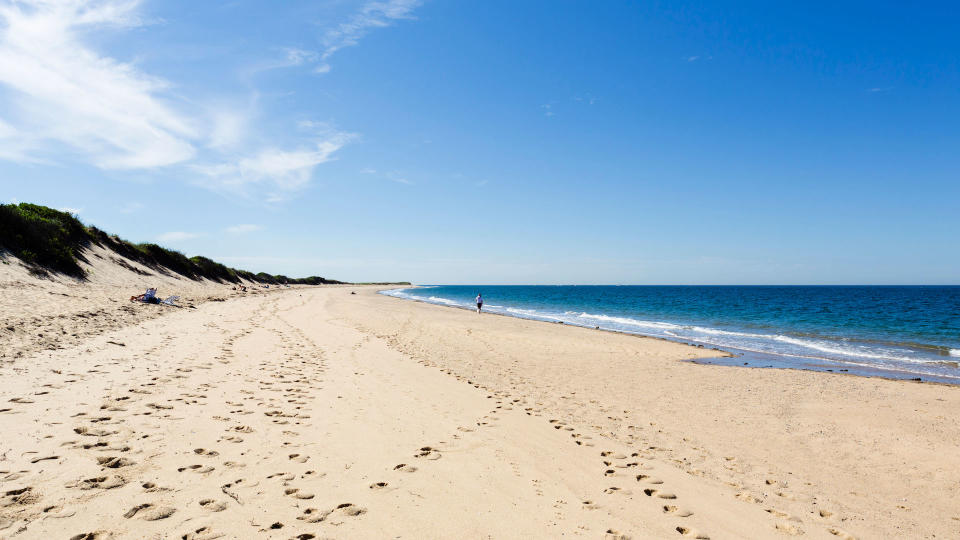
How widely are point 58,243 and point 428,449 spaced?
29147 millimetres

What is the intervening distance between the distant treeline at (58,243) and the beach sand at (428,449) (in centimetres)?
1128

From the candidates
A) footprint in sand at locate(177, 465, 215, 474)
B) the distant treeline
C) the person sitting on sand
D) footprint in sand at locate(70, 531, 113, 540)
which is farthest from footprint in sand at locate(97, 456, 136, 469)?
the distant treeline

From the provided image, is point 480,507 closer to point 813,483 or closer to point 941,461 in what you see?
point 813,483

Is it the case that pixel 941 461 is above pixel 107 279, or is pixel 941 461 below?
below

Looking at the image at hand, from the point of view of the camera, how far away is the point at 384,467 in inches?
204

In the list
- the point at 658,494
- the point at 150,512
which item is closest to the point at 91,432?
the point at 150,512

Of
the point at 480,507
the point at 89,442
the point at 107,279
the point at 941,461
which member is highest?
the point at 107,279

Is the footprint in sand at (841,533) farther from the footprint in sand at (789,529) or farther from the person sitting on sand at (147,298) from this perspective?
the person sitting on sand at (147,298)

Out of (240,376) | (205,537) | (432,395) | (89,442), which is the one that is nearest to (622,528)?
(205,537)

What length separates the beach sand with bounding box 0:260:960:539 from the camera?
13.2 ft

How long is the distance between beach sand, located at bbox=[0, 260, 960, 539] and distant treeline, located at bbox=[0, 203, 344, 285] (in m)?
11.3

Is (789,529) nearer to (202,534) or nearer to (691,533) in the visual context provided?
(691,533)

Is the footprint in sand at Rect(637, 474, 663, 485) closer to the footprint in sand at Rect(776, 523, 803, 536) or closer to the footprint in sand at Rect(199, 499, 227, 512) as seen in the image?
the footprint in sand at Rect(776, 523, 803, 536)

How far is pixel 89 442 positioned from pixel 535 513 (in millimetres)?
5483
